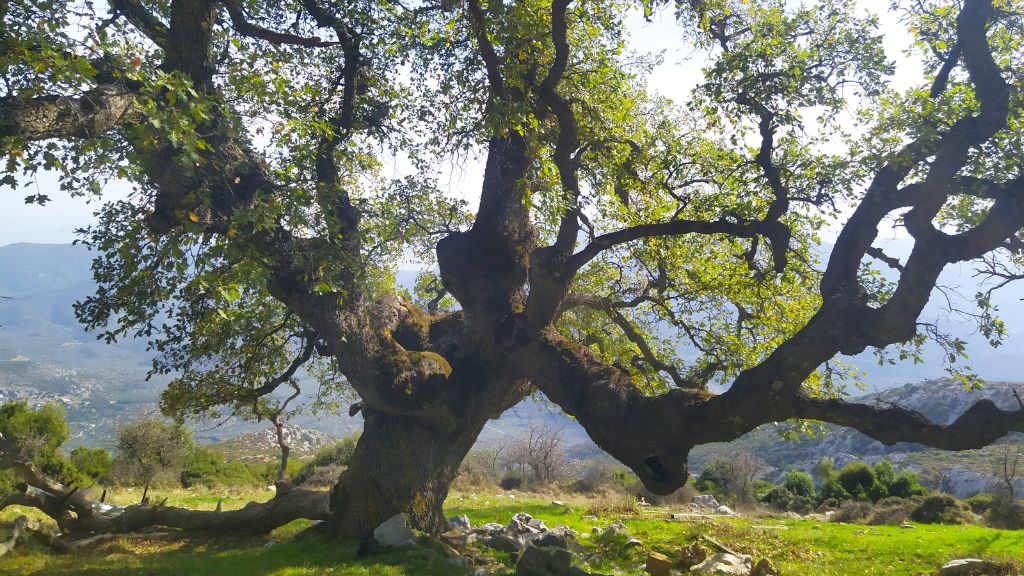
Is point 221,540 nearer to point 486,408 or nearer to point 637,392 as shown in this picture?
point 486,408

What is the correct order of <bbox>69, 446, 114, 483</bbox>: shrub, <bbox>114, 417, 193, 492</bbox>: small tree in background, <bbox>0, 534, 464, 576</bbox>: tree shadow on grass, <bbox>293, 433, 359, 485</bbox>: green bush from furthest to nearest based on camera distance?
<bbox>293, 433, 359, 485</bbox>: green bush → <bbox>114, 417, 193, 492</bbox>: small tree in background → <bbox>69, 446, 114, 483</bbox>: shrub → <bbox>0, 534, 464, 576</bbox>: tree shadow on grass

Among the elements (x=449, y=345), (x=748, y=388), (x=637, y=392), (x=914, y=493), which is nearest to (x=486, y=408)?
(x=449, y=345)

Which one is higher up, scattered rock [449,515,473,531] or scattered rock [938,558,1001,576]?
scattered rock [938,558,1001,576]

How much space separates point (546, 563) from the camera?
9.82 metres

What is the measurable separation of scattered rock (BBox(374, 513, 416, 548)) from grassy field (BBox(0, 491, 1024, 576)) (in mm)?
335

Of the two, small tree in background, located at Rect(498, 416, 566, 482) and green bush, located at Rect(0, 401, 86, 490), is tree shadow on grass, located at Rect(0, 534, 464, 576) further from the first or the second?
small tree in background, located at Rect(498, 416, 566, 482)

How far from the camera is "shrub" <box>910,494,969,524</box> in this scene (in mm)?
22000

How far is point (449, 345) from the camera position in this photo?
521 inches

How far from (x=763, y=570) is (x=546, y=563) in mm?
4056

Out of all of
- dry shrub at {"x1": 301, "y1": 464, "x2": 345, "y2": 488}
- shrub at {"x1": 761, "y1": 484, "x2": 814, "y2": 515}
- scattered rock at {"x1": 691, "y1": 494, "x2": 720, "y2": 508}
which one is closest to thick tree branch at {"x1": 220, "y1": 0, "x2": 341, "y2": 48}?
dry shrub at {"x1": 301, "y1": 464, "x2": 345, "y2": 488}

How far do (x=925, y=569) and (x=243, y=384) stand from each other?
608 inches

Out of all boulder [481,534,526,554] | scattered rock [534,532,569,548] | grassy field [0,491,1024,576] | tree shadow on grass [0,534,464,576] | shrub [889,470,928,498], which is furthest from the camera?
shrub [889,470,928,498]

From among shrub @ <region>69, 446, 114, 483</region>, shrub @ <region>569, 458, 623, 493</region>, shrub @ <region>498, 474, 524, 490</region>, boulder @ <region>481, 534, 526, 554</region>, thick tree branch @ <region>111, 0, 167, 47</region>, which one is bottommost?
shrub @ <region>69, 446, 114, 483</region>

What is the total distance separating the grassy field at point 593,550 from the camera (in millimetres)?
9359
